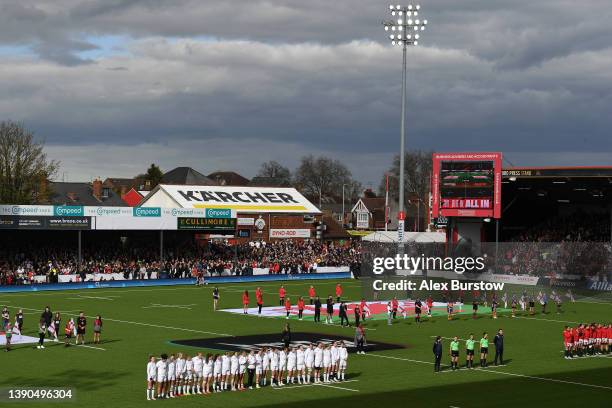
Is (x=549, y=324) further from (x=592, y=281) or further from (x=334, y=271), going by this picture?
(x=334, y=271)

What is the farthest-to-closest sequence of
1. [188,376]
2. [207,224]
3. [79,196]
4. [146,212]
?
[79,196]
[207,224]
[146,212]
[188,376]

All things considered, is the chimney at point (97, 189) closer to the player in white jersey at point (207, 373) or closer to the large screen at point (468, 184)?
the large screen at point (468, 184)

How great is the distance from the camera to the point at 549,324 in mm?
46125

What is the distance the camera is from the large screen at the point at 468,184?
6372 cm

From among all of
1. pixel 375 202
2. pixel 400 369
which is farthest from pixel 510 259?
pixel 375 202

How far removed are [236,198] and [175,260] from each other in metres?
19.1

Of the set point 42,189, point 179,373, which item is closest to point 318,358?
point 179,373

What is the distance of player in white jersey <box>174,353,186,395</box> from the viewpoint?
25938 mm

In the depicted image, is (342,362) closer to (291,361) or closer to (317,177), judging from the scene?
(291,361)

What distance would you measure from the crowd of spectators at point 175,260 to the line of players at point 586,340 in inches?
1535

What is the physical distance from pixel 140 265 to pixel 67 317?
25910 millimetres

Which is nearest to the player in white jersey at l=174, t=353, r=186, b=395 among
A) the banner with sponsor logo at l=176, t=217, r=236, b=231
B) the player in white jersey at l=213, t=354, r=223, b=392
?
the player in white jersey at l=213, t=354, r=223, b=392

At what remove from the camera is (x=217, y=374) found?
1058 inches

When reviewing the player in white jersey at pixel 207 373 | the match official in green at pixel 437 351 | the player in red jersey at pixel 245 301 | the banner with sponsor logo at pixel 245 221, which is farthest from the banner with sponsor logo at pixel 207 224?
the player in white jersey at pixel 207 373
